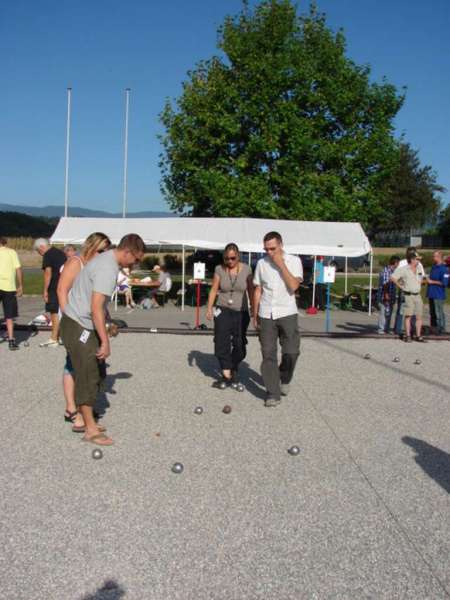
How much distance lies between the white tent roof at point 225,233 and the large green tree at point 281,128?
23.8ft

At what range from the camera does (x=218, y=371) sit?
9445 millimetres

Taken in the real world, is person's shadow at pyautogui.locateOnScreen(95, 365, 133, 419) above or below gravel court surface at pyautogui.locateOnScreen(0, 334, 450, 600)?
above

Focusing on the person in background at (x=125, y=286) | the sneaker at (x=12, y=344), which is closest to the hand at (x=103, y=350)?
the sneaker at (x=12, y=344)

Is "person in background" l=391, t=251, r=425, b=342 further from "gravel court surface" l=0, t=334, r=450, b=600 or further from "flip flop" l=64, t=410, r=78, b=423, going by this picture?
"flip flop" l=64, t=410, r=78, b=423

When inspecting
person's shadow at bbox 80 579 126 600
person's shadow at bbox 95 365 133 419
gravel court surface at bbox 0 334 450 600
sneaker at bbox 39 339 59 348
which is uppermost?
sneaker at bbox 39 339 59 348

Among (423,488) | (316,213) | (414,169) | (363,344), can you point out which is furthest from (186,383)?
(414,169)

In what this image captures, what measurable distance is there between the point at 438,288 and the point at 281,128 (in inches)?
607

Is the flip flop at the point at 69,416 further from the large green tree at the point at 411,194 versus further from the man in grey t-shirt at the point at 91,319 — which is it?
the large green tree at the point at 411,194

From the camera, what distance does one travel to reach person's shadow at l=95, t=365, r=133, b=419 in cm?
682

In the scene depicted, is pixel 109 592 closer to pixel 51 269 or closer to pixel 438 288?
pixel 51 269

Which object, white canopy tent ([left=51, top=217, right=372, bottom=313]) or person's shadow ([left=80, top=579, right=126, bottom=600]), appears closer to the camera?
person's shadow ([left=80, top=579, right=126, bottom=600])

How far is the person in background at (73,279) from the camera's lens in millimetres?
5961

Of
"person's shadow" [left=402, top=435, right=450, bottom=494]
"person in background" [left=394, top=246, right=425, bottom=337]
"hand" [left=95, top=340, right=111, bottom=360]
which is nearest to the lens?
"person's shadow" [left=402, top=435, right=450, bottom=494]

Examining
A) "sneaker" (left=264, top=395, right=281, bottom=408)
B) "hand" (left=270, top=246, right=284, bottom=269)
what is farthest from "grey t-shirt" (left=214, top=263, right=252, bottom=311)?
"sneaker" (left=264, top=395, right=281, bottom=408)
